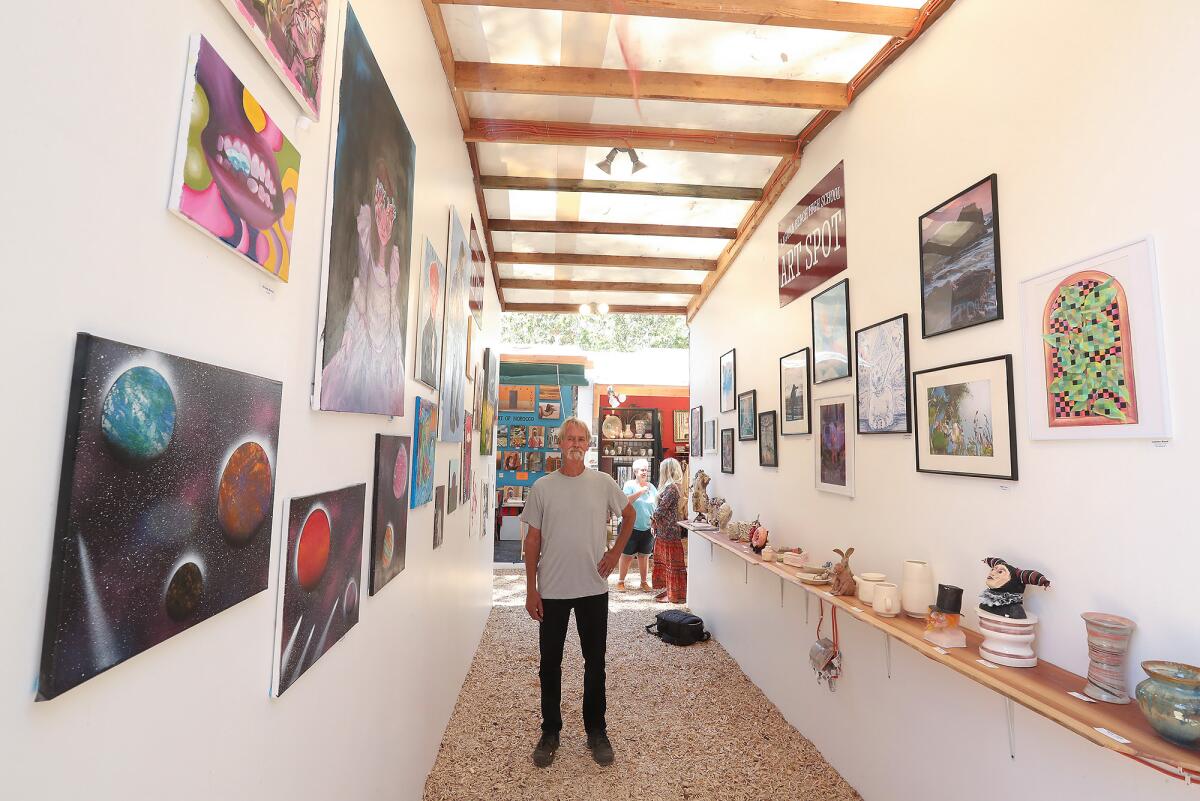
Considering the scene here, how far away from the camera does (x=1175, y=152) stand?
4.60 feet

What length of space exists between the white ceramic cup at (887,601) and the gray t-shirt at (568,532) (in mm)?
1304

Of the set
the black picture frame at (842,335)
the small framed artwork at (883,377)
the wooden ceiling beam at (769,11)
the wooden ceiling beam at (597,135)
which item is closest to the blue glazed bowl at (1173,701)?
the small framed artwork at (883,377)

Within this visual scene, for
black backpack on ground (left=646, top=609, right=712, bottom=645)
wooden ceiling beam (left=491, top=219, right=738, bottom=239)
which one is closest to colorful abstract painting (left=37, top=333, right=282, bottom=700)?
wooden ceiling beam (left=491, top=219, right=738, bottom=239)

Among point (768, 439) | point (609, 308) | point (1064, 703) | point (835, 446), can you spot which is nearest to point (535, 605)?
point (835, 446)

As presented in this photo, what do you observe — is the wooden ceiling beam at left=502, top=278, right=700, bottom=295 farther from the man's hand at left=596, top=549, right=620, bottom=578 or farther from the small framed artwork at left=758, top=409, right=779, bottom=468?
the man's hand at left=596, top=549, right=620, bottom=578

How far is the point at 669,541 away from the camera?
21.0ft

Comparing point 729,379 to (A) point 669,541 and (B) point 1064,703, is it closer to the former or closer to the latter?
(A) point 669,541

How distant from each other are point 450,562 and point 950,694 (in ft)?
8.30

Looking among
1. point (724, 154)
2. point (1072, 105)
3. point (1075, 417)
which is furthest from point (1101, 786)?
point (724, 154)

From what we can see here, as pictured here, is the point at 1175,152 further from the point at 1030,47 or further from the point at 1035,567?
the point at 1035,567

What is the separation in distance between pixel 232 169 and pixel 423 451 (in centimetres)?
166

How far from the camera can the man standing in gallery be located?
2959 mm

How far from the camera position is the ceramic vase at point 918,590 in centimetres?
217

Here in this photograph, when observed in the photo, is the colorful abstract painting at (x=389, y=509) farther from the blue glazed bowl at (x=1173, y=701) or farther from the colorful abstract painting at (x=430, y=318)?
the blue glazed bowl at (x=1173, y=701)
